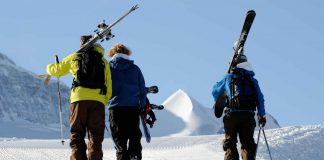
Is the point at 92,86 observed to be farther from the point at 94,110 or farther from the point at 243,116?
the point at 243,116

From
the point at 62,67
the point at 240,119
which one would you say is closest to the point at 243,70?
the point at 240,119

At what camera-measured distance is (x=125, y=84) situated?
10695 mm

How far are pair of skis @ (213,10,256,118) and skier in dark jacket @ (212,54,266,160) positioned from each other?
0.20 feet

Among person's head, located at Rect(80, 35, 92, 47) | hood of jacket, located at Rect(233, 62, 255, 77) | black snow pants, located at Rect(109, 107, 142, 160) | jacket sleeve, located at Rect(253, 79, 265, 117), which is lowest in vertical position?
black snow pants, located at Rect(109, 107, 142, 160)

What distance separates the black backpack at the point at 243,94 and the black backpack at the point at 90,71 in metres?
1.88

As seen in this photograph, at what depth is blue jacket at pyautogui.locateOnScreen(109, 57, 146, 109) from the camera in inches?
419

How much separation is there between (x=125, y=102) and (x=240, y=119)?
1588 millimetres

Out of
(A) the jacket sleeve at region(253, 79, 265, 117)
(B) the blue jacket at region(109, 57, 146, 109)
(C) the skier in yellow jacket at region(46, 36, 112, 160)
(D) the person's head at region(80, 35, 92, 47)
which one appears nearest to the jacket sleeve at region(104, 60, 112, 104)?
(C) the skier in yellow jacket at region(46, 36, 112, 160)

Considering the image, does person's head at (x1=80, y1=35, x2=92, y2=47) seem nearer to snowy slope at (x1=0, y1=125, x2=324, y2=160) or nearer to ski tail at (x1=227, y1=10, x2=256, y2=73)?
ski tail at (x1=227, y1=10, x2=256, y2=73)

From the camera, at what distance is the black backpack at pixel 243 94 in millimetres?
10812

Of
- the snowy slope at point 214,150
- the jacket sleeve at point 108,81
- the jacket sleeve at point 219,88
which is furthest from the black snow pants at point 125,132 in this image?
the snowy slope at point 214,150

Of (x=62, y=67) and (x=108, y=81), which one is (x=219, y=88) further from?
(x=62, y=67)

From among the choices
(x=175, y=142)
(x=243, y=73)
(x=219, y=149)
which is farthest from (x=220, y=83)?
(x=175, y=142)

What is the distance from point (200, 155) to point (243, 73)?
18.1 ft
